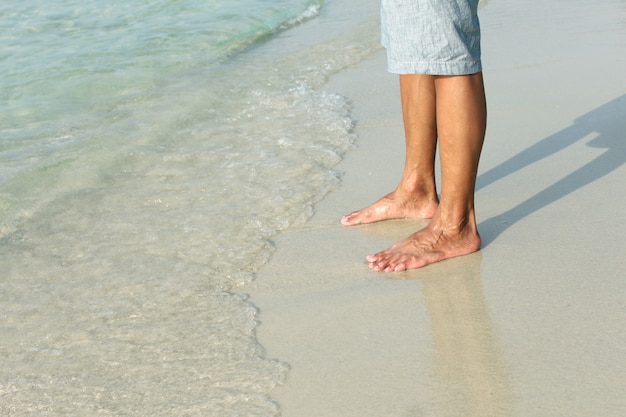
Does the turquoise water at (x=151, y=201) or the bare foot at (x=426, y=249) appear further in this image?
the bare foot at (x=426, y=249)

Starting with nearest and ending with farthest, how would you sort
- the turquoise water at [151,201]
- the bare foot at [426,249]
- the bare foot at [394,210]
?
the turquoise water at [151,201] → the bare foot at [426,249] → the bare foot at [394,210]

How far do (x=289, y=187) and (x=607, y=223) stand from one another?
1.22m

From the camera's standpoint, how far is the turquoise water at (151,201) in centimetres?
208

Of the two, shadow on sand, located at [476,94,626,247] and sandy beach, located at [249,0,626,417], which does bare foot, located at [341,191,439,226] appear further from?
shadow on sand, located at [476,94,626,247]

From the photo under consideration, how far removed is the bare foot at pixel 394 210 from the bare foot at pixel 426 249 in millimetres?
290

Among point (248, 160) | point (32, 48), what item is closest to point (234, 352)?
point (248, 160)

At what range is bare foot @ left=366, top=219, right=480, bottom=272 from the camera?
8.30 ft

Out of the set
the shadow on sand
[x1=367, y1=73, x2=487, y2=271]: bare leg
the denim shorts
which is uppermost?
Result: the denim shorts

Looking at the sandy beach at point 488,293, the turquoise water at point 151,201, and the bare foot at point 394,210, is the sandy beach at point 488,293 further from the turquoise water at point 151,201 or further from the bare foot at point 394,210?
the turquoise water at point 151,201

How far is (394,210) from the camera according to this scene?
9.55 feet

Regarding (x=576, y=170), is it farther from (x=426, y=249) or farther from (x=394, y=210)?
(x=426, y=249)

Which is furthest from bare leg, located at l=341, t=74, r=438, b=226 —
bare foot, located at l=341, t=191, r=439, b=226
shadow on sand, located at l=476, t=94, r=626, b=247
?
shadow on sand, located at l=476, t=94, r=626, b=247

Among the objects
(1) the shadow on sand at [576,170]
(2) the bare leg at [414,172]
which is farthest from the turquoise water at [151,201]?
(1) the shadow on sand at [576,170]

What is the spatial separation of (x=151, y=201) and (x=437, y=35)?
1.40m
